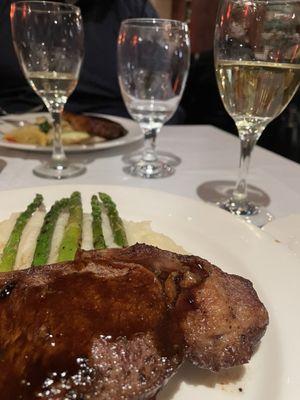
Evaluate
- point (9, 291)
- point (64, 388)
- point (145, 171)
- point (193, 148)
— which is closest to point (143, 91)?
point (145, 171)

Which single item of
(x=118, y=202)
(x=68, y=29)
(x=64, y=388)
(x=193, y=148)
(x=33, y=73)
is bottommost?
(x=193, y=148)

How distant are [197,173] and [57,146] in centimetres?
93

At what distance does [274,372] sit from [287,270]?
45 cm

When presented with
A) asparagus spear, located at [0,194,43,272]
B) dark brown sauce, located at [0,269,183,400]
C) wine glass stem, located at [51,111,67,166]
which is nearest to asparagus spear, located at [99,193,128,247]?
asparagus spear, located at [0,194,43,272]

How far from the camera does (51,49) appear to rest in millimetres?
2619

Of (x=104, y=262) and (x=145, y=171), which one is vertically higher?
(x=104, y=262)

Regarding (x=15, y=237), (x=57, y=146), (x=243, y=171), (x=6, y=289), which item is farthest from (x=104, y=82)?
(x=6, y=289)

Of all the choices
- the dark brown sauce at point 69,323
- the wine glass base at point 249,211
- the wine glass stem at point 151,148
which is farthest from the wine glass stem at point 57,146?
the dark brown sauce at point 69,323

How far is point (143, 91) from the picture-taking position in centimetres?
283

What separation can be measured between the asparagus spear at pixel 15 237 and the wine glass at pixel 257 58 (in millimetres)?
1026

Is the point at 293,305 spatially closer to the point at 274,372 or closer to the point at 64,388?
the point at 274,372

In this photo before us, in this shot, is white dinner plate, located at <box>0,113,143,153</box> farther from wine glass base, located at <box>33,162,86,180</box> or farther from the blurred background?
the blurred background

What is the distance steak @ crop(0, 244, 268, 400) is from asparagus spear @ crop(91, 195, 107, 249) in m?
0.39

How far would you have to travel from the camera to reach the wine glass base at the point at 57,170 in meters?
2.66
